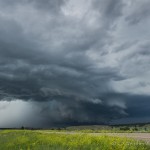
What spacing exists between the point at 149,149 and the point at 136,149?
1167mm

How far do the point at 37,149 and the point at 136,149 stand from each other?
544 centimetres

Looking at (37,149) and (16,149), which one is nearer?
(37,149)

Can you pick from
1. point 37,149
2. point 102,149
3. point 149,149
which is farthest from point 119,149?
point 37,149

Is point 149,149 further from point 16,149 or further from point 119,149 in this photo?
point 16,149

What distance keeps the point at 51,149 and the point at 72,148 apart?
1.42 m

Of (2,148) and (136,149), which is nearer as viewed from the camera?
(136,149)

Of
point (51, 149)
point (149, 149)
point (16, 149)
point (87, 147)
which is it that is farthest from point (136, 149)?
point (16, 149)

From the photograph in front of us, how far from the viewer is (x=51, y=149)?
20281mm

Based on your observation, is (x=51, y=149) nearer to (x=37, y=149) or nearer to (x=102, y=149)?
(x=37, y=149)

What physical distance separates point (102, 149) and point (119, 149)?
938 mm

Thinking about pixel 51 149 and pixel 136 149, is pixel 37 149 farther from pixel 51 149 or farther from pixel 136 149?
pixel 136 149

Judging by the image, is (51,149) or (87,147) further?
(87,147)

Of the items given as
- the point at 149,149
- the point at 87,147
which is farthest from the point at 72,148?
the point at 149,149

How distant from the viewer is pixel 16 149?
72.3 ft
